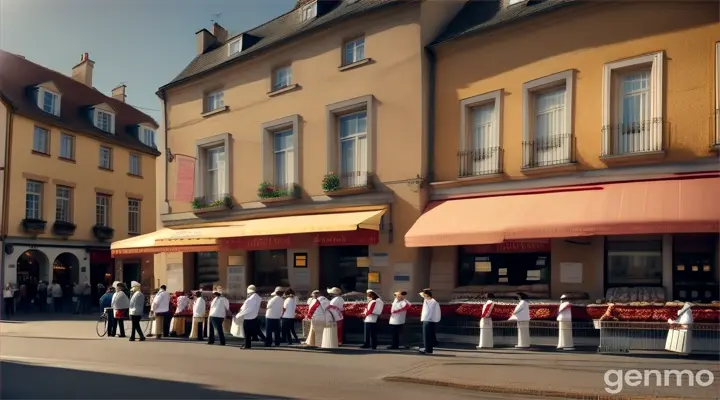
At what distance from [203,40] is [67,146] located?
42.4 feet

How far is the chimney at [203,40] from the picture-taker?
81.2ft

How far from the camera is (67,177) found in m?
32.9

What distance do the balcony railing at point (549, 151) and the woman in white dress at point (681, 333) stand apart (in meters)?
4.00

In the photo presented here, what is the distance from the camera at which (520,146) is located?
15.5 metres

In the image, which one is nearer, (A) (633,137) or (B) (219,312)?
(A) (633,137)

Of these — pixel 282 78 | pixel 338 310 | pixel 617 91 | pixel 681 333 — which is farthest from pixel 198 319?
pixel 617 91

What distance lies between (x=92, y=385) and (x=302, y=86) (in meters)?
11.3

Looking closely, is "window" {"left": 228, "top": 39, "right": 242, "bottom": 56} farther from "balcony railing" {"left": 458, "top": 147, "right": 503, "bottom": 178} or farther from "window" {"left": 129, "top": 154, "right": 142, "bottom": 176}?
"window" {"left": 129, "top": 154, "right": 142, "bottom": 176}

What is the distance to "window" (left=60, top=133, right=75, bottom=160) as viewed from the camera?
32906 millimetres

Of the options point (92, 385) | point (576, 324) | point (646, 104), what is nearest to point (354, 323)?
point (576, 324)

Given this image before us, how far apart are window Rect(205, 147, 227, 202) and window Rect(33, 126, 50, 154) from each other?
535 inches

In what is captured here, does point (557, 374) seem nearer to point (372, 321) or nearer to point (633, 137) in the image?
point (372, 321)

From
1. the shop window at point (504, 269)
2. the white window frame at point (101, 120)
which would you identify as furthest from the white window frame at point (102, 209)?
the shop window at point (504, 269)

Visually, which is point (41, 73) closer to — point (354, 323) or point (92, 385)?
point (354, 323)
